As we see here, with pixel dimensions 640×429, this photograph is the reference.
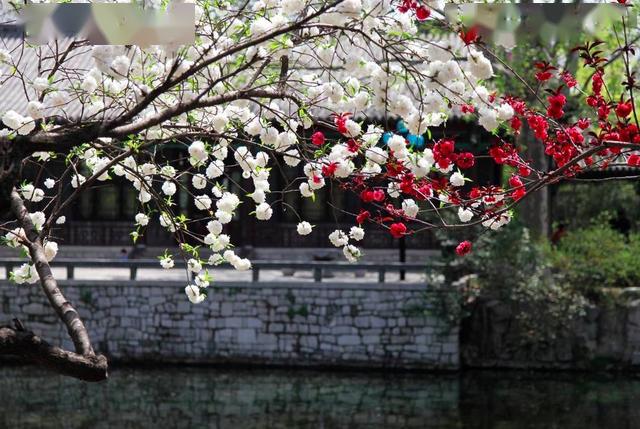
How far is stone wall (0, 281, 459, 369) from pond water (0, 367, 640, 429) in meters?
0.33

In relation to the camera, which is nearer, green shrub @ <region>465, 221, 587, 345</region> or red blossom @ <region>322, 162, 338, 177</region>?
red blossom @ <region>322, 162, 338, 177</region>

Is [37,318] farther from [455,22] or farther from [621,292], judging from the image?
[455,22]

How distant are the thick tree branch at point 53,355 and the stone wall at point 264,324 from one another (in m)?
12.9

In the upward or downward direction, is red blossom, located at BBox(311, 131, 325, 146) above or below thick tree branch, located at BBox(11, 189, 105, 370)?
above

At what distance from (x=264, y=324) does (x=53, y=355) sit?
1316cm

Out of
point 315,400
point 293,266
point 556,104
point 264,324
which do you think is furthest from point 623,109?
point 264,324

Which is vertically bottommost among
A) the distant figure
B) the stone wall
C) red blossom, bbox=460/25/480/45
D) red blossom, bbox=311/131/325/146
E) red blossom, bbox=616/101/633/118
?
the stone wall

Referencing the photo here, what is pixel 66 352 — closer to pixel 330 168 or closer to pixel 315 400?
pixel 330 168

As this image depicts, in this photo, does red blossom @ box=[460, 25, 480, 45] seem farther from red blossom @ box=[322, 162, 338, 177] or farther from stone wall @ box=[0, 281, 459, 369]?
stone wall @ box=[0, 281, 459, 369]

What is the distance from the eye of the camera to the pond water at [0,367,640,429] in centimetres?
1537

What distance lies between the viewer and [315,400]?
16375mm

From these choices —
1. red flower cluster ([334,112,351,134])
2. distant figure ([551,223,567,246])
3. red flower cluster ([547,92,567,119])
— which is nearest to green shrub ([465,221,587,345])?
distant figure ([551,223,567,246])

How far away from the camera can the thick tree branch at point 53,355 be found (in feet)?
16.9

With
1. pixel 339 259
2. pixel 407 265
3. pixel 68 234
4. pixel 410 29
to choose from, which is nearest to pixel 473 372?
pixel 407 265
